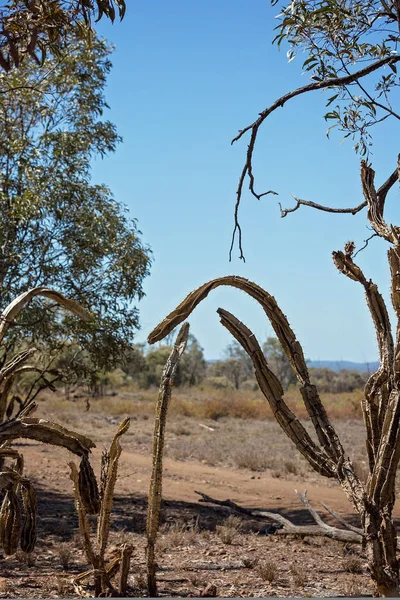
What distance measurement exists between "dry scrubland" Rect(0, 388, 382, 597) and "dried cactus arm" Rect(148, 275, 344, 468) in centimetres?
194

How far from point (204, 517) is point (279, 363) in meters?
36.0

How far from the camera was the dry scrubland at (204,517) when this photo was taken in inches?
243

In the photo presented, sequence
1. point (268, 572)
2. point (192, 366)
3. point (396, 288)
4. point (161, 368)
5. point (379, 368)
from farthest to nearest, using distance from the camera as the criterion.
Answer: point (192, 366) < point (161, 368) < point (268, 572) < point (379, 368) < point (396, 288)

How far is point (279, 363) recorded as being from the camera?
45.5m

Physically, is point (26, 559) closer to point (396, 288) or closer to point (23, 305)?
point (23, 305)

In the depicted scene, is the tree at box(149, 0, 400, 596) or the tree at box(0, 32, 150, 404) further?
the tree at box(0, 32, 150, 404)

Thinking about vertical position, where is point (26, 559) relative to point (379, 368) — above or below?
below

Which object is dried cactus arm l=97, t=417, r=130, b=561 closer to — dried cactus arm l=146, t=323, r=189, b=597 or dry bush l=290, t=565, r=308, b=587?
dried cactus arm l=146, t=323, r=189, b=597

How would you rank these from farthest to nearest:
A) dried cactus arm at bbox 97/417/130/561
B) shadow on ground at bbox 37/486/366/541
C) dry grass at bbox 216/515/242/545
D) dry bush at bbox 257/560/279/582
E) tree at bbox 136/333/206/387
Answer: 1. tree at bbox 136/333/206/387
2. shadow on ground at bbox 37/486/366/541
3. dry grass at bbox 216/515/242/545
4. dry bush at bbox 257/560/279/582
5. dried cactus arm at bbox 97/417/130/561

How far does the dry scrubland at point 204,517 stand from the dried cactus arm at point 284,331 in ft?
6.35

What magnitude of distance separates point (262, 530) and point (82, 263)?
4.28m

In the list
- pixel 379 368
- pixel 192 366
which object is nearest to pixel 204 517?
pixel 379 368

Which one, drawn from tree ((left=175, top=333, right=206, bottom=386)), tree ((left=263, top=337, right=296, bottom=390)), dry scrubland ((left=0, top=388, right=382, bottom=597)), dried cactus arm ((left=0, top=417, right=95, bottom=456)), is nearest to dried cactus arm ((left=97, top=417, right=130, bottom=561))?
dried cactus arm ((left=0, top=417, right=95, bottom=456))

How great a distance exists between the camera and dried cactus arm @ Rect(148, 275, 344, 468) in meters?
4.69
